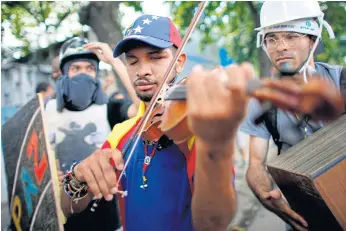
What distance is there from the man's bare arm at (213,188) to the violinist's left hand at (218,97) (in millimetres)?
106

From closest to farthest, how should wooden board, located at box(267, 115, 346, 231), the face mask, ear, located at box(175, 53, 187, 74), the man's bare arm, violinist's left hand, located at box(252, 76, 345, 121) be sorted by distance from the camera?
violinist's left hand, located at box(252, 76, 345, 121), the man's bare arm, wooden board, located at box(267, 115, 346, 231), ear, located at box(175, 53, 187, 74), the face mask

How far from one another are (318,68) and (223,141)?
4.53 ft

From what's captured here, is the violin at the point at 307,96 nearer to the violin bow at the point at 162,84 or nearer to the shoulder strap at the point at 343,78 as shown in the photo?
the violin bow at the point at 162,84

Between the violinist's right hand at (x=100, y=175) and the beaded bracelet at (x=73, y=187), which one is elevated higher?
the violinist's right hand at (x=100, y=175)

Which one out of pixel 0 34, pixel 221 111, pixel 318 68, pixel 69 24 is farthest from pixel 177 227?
pixel 69 24

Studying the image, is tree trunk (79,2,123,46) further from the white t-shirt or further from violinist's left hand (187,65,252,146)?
violinist's left hand (187,65,252,146)

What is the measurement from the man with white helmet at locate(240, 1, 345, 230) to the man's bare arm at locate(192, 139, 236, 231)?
0.84 metres

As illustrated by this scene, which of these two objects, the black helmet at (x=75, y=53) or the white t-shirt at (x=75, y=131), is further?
the black helmet at (x=75, y=53)

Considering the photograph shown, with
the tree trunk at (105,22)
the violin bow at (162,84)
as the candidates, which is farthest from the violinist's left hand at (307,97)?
the tree trunk at (105,22)

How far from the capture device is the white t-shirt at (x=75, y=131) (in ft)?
8.64

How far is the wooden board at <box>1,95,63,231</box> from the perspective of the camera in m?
1.83

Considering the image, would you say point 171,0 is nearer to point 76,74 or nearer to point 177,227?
point 76,74

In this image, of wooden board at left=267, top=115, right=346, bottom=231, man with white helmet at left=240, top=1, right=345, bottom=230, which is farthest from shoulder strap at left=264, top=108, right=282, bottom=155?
wooden board at left=267, top=115, right=346, bottom=231

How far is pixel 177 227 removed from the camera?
1483 millimetres
